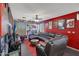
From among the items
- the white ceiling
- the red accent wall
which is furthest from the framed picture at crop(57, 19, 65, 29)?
the white ceiling

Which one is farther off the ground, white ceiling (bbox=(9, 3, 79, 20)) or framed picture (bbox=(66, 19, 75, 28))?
white ceiling (bbox=(9, 3, 79, 20))

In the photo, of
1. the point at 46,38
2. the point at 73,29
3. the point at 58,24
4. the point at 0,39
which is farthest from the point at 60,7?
the point at 0,39

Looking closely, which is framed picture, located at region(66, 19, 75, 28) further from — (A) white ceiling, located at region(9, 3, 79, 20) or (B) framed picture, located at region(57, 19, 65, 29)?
(A) white ceiling, located at region(9, 3, 79, 20)

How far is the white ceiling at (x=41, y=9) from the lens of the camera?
2.59m

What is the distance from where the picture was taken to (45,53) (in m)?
2.66

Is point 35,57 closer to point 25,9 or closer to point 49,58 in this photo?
point 49,58

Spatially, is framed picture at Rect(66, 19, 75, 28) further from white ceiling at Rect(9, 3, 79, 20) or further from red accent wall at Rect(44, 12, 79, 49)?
white ceiling at Rect(9, 3, 79, 20)

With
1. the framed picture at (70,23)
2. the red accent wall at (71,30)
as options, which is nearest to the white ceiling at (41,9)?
the red accent wall at (71,30)

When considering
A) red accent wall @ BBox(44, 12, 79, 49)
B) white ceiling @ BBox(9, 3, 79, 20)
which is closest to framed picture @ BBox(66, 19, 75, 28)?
red accent wall @ BBox(44, 12, 79, 49)

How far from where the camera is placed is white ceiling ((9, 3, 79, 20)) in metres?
2.59

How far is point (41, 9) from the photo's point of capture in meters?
2.62

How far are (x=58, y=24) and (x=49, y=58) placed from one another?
82 cm

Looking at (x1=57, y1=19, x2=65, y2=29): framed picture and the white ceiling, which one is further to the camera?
(x1=57, y1=19, x2=65, y2=29): framed picture

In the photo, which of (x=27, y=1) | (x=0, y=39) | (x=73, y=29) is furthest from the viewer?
(x=73, y=29)
